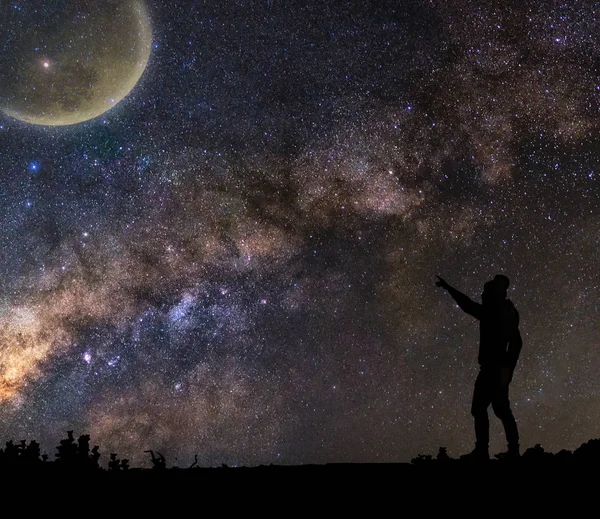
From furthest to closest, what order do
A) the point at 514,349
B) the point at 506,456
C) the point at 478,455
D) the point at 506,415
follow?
the point at 514,349
the point at 506,415
the point at 478,455
the point at 506,456

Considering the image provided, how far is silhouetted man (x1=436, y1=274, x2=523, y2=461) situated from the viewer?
6.20 m

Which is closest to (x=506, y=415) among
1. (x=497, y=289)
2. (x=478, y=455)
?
(x=478, y=455)

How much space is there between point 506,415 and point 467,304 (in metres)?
1.36

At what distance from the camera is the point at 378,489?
14.4 ft

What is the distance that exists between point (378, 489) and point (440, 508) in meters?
0.59

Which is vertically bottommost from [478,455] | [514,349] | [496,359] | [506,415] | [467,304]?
[478,455]

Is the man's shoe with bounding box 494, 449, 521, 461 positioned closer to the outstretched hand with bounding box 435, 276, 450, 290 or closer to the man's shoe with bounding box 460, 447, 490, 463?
the man's shoe with bounding box 460, 447, 490, 463

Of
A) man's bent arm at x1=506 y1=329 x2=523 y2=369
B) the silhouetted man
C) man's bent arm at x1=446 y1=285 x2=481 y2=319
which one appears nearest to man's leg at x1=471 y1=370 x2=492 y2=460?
the silhouetted man

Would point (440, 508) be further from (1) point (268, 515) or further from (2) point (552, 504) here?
(1) point (268, 515)

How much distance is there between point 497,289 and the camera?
20.9 feet

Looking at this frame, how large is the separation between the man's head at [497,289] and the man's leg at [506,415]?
3.31ft

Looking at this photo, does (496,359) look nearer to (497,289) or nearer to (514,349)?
(514,349)

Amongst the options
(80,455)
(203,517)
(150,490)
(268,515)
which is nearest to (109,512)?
(150,490)

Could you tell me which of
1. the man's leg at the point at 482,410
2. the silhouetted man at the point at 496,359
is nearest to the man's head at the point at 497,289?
the silhouetted man at the point at 496,359
